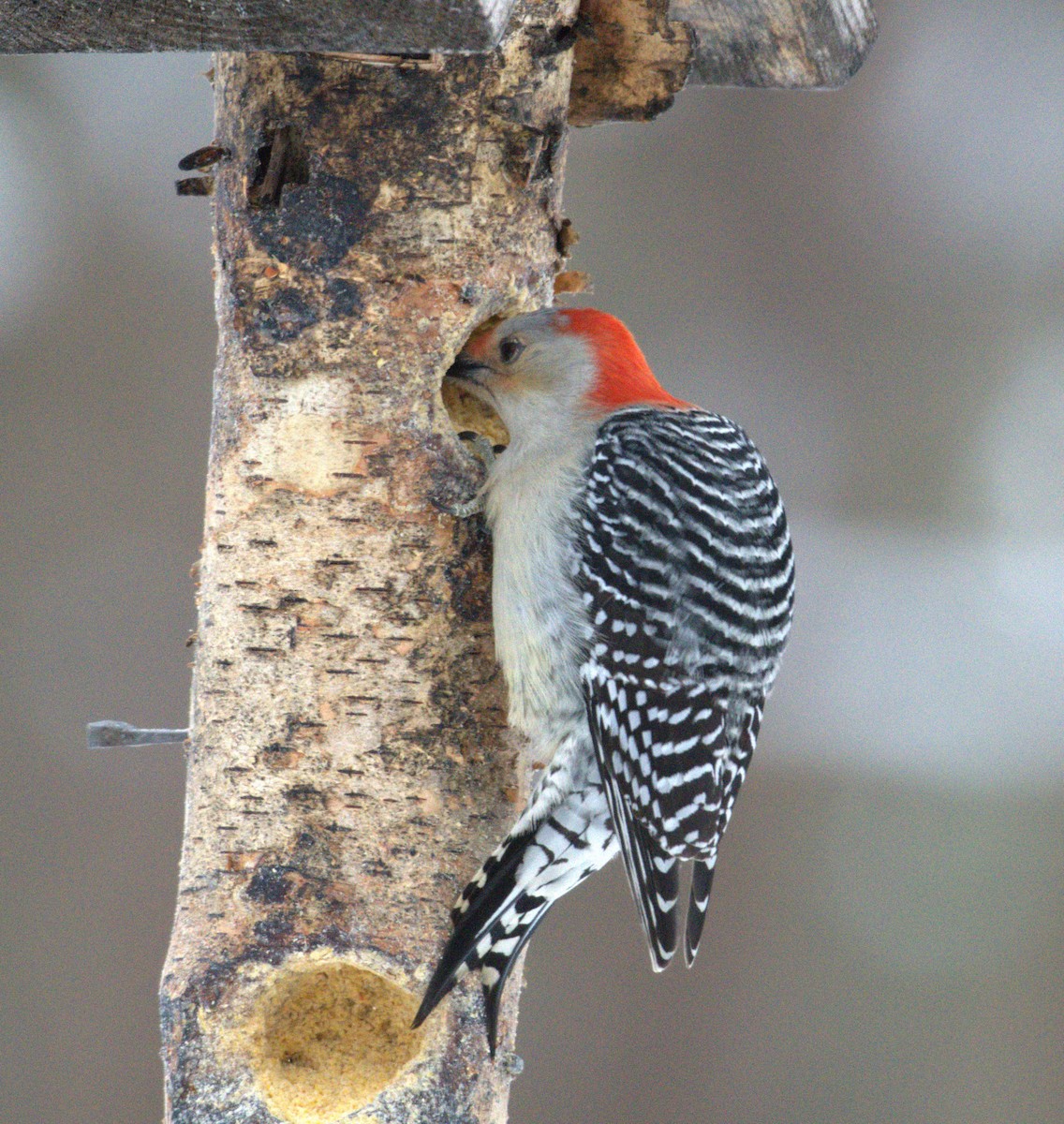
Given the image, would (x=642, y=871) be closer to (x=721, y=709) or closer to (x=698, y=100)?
(x=721, y=709)

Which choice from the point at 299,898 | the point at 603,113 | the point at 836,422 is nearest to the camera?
the point at 299,898

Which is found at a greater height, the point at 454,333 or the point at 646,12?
the point at 646,12

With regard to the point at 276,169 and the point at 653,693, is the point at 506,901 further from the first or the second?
the point at 276,169

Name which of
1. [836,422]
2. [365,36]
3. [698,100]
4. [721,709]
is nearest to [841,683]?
[836,422]

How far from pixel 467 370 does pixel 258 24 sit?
102 cm

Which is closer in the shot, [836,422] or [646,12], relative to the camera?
[646,12]

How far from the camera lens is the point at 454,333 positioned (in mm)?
2627

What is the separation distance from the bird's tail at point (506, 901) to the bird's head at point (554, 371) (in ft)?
2.83

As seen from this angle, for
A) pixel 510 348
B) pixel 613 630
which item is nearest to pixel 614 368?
pixel 510 348

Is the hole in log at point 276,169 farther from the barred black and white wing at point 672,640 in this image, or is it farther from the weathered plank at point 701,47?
the barred black and white wing at point 672,640

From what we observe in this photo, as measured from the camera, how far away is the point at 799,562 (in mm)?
5258

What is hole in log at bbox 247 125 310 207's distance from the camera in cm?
261

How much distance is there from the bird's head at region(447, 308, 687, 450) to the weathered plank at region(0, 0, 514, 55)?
0.90 metres

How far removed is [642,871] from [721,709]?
0.35 m
